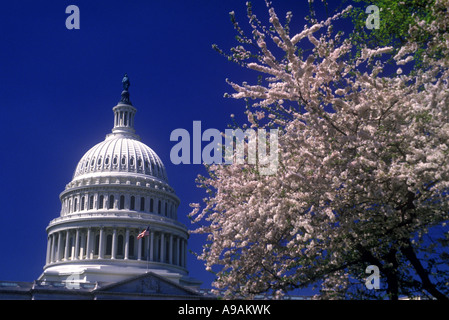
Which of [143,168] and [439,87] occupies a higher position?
[143,168]

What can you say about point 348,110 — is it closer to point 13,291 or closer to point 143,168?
point 13,291

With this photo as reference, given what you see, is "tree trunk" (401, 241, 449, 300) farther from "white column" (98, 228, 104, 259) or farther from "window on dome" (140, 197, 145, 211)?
"window on dome" (140, 197, 145, 211)

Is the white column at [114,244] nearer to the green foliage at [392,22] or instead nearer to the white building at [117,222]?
the white building at [117,222]

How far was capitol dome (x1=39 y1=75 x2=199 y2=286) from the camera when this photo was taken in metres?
91.8

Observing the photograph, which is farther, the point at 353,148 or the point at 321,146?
the point at 321,146

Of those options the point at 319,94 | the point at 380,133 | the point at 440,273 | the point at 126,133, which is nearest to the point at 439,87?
the point at 380,133

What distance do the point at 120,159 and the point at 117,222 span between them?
1517 cm

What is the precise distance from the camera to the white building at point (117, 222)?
91625 mm

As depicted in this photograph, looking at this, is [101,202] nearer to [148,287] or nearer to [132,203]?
[132,203]

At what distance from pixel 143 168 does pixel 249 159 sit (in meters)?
90.9

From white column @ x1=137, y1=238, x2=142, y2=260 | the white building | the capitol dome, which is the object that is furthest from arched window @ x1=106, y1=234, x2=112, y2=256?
white column @ x1=137, y1=238, x2=142, y2=260

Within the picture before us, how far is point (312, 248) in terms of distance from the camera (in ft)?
50.9

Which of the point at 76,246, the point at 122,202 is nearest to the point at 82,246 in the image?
the point at 76,246

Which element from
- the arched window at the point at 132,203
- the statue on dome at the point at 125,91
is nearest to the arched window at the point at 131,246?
the arched window at the point at 132,203
